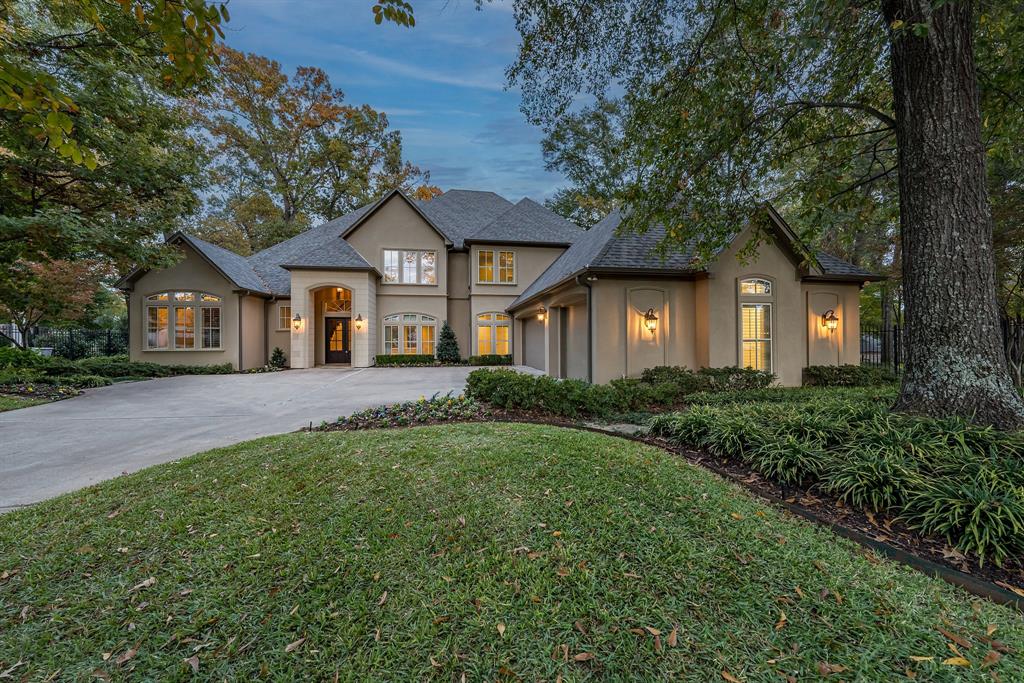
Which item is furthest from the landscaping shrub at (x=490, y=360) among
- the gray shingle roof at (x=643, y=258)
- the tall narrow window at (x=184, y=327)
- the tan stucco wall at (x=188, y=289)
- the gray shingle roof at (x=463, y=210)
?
the tall narrow window at (x=184, y=327)

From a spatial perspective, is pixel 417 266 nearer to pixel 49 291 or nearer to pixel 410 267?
pixel 410 267

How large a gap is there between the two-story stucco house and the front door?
0.05 metres

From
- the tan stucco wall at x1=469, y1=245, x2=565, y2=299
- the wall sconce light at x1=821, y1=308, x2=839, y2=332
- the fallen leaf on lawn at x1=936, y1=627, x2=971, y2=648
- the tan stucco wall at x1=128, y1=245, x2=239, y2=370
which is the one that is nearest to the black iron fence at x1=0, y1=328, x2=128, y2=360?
the tan stucco wall at x1=128, y1=245, x2=239, y2=370

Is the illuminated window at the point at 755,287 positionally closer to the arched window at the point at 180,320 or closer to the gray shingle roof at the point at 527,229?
the gray shingle roof at the point at 527,229

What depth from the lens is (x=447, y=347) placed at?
17891 millimetres

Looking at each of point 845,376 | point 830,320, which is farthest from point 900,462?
point 830,320

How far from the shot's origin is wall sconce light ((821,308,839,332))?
1056cm

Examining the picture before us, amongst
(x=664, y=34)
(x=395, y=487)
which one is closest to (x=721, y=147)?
(x=664, y=34)

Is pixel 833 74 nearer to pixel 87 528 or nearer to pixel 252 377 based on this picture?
pixel 87 528

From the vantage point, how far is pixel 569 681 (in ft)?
5.68

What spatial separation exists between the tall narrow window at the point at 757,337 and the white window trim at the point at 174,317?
17665 mm

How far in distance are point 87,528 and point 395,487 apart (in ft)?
7.22

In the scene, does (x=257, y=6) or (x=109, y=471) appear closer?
(x=109, y=471)

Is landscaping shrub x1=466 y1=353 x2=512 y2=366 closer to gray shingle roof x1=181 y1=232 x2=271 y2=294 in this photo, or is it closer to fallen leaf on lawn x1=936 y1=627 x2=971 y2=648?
gray shingle roof x1=181 y1=232 x2=271 y2=294
